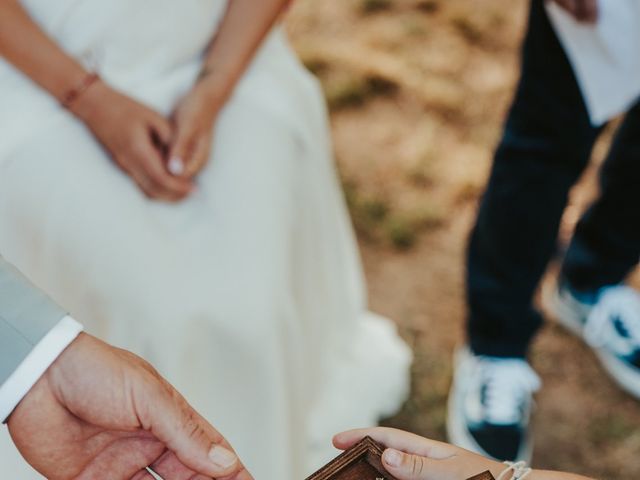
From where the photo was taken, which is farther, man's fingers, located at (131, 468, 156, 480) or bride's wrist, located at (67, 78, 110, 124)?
bride's wrist, located at (67, 78, 110, 124)

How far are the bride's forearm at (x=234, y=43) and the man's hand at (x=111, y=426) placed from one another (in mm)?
544

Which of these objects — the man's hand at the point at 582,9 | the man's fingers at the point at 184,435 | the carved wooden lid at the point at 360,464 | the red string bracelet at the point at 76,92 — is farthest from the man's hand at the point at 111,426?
the man's hand at the point at 582,9

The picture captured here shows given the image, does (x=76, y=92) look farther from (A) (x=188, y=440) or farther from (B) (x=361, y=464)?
(B) (x=361, y=464)

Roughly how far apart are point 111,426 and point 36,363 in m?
0.12

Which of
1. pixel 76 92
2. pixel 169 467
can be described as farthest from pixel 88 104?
pixel 169 467

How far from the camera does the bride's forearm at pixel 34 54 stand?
117cm

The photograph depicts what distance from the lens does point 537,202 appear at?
1550 millimetres

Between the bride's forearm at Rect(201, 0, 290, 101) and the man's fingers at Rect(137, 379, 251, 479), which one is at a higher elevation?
the bride's forearm at Rect(201, 0, 290, 101)

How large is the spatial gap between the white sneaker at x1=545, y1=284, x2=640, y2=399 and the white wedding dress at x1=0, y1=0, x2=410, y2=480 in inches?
35.1

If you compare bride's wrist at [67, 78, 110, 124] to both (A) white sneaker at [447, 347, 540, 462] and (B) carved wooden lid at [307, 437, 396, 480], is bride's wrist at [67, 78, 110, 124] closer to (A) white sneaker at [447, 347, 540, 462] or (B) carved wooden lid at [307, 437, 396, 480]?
(B) carved wooden lid at [307, 437, 396, 480]

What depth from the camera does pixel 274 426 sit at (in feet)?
4.16

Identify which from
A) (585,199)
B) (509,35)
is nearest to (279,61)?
(585,199)

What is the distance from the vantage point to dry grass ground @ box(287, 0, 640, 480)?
183cm

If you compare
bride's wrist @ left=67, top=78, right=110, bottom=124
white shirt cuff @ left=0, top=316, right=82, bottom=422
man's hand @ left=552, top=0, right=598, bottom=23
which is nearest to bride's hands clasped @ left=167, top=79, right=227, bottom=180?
bride's wrist @ left=67, top=78, right=110, bottom=124
